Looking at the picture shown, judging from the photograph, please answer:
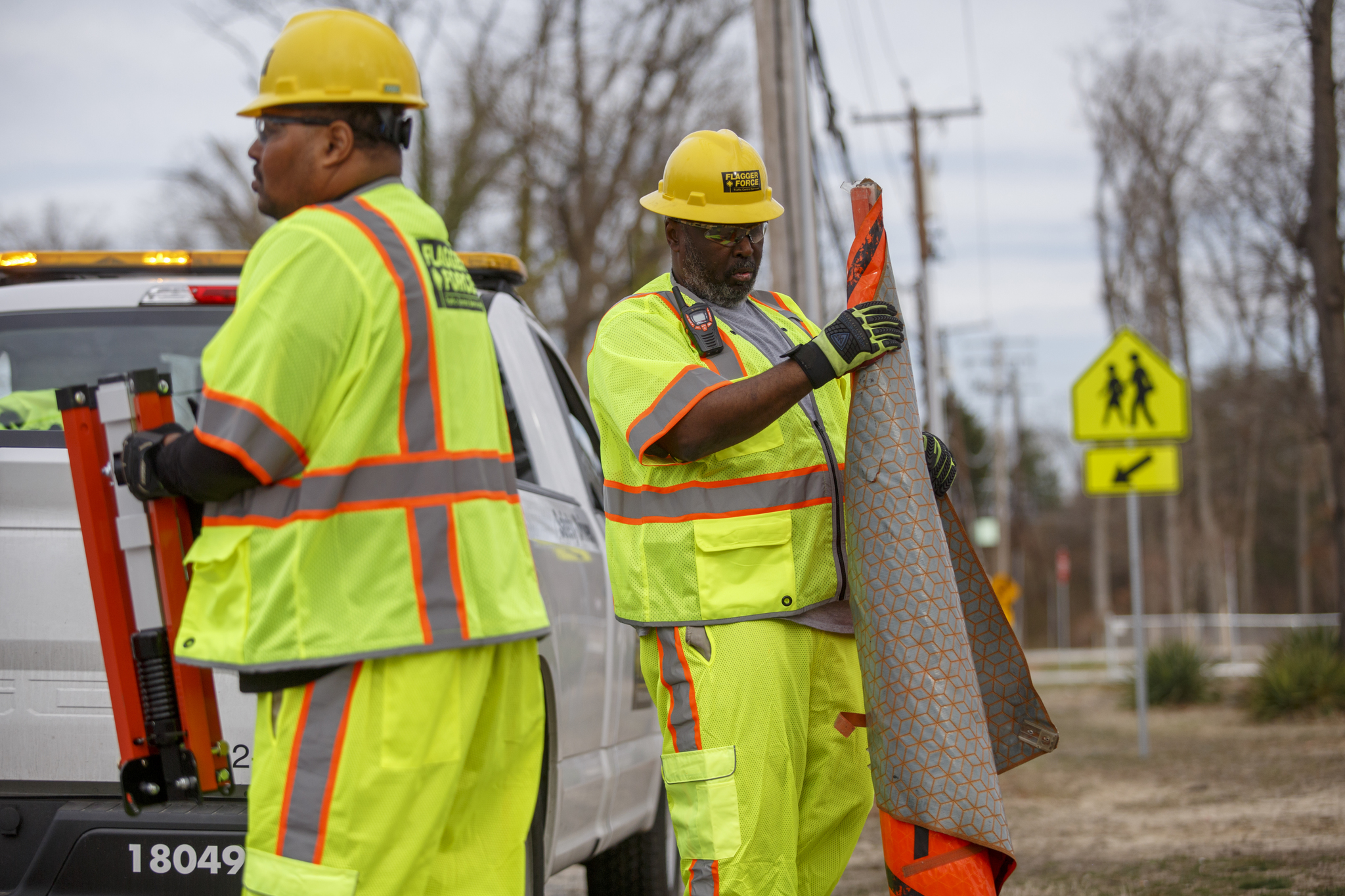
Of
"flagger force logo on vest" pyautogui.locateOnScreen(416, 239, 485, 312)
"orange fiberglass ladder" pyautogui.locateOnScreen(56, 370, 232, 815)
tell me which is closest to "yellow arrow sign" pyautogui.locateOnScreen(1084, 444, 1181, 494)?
"flagger force logo on vest" pyautogui.locateOnScreen(416, 239, 485, 312)

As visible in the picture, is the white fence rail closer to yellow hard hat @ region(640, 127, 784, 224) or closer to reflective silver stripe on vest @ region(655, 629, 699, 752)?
yellow hard hat @ region(640, 127, 784, 224)

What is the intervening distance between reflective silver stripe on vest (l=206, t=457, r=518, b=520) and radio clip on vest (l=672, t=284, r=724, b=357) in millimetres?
952

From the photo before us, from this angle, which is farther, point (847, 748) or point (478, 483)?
point (847, 748)

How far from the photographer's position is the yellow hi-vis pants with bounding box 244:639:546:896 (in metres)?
2.15

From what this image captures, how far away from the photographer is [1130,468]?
11289 mm

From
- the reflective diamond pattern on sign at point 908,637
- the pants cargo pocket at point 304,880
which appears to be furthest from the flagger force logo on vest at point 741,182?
the pants cargo pocket at point 304,880

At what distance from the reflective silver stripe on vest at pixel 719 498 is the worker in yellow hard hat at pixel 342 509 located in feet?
2.27

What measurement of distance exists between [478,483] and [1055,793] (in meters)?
7.53

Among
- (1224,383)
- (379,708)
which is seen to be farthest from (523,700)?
(1224,383)

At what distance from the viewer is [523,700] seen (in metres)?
2.51

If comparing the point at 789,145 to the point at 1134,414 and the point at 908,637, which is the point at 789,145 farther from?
the point at 908,637

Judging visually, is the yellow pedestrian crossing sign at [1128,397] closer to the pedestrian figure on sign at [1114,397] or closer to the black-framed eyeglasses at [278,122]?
the pedestrian figure on sign at [1114,397]

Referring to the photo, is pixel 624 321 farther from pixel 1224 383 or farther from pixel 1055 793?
pixel 1224 383

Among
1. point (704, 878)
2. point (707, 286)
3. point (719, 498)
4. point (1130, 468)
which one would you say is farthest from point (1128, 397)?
point (704, 878)
